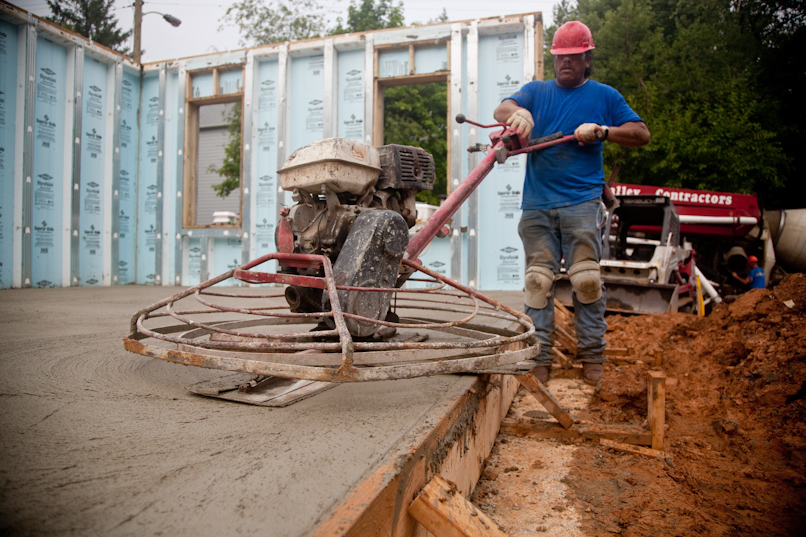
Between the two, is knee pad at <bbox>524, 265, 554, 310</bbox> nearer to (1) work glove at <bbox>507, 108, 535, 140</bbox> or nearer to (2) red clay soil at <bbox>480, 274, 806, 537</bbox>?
(2) red clay soil at <bbox>480, 274, 806, 537</bbox>

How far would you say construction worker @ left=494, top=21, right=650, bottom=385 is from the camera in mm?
2552

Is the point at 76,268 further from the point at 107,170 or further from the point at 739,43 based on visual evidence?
the point at 739,43

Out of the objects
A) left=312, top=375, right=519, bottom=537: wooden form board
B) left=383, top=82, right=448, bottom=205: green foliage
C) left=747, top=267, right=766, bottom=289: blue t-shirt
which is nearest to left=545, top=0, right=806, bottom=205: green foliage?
left=747, top=267, right=766, bottom=289: blue t-shirt

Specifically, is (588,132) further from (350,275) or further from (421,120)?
(421,120)

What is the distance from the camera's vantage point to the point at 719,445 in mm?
1913

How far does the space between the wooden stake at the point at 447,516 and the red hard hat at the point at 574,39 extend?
224 cm

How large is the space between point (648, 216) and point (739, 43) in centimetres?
1179

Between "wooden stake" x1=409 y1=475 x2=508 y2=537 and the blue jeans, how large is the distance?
Answer: 5.27 feet

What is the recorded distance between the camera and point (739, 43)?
48.1 ft

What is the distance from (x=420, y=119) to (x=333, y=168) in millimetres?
14384

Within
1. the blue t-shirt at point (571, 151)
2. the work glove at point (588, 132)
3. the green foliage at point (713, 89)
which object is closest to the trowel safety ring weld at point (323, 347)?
the blue t-shirt at point (571, 151)

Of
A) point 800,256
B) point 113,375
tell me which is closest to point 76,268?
point 113,375

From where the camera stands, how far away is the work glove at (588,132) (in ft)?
7.82

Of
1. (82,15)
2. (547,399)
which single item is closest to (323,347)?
(547,399)
